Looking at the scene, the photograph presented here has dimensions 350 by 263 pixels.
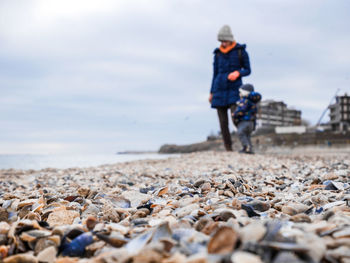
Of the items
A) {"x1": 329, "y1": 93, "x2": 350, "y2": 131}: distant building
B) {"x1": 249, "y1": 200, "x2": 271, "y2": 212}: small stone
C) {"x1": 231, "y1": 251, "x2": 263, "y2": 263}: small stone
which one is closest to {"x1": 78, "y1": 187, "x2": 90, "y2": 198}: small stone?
{"x1": 249, "y1": 200, "x2": 271, "y2": 212}: small stone

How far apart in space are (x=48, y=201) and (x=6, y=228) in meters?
0.92

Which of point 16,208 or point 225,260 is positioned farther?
point 16,208

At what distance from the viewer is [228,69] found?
9789 mm

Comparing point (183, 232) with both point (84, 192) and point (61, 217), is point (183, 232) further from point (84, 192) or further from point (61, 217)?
point (84, 192)

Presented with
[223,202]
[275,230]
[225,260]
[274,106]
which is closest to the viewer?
[225,260]

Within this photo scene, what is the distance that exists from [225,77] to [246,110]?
4.17ft

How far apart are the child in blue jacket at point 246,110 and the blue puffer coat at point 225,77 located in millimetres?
518

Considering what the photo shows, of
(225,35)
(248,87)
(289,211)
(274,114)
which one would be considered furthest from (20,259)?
(274,114)

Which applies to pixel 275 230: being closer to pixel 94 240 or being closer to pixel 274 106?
pixel 94 240

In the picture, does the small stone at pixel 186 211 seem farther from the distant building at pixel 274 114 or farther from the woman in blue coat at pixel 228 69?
the distant building at pixel 274 114

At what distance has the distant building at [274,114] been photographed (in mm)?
49362

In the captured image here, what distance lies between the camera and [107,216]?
203 cm

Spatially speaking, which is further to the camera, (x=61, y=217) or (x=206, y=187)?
(x=206, y=187)

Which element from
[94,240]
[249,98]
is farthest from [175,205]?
[249,98]
